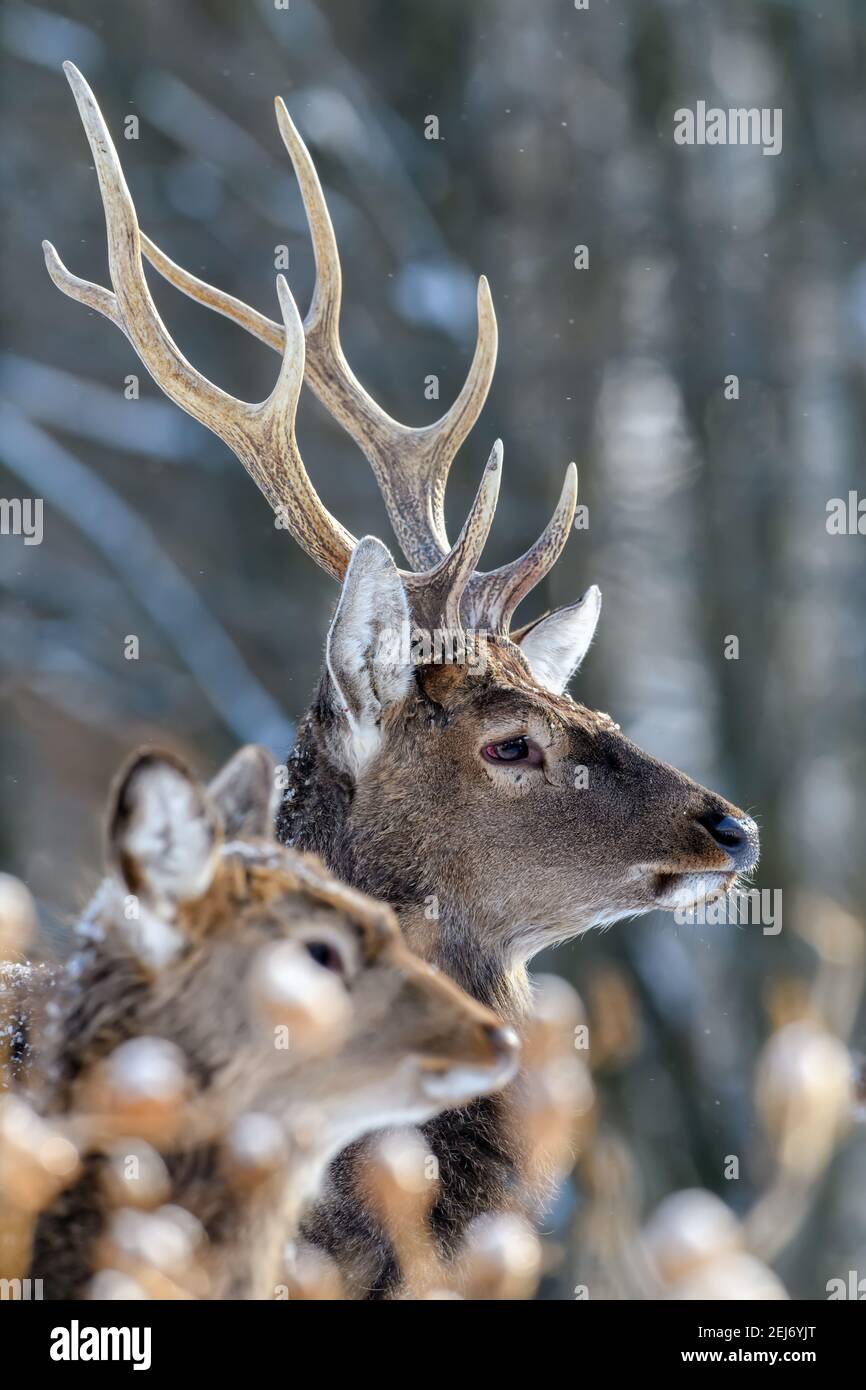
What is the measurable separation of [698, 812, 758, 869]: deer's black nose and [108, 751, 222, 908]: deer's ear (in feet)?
5.74

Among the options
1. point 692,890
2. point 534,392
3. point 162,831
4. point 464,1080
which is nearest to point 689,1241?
point 464,1080

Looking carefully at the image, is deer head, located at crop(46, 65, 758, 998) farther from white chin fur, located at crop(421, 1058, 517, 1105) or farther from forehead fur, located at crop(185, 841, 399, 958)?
white chin fur, located at crop(421, 1058, 517, 1105)

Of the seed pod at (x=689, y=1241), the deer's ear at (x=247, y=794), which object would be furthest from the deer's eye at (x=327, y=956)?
the seed pod at (x=689, y=1241)

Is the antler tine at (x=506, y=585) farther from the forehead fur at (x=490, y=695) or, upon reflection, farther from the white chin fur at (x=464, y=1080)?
the white chin fur at (x=464, y=1080)

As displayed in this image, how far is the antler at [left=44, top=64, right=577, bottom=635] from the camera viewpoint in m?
4.60

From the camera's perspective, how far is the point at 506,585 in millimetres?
4910

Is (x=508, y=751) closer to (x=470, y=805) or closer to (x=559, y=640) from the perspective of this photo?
(x=470, y=805)

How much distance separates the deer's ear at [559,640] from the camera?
17.0 feet

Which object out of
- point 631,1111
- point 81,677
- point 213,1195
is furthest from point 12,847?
point 213,1195

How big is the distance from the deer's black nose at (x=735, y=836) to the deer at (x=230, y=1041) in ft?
4.75

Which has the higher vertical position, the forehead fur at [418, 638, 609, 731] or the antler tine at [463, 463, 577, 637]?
the antler tine at [463, 463, 577, 637]

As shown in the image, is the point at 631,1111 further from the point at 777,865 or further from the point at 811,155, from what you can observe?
the point at 811,155

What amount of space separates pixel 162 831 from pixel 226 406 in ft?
7.43

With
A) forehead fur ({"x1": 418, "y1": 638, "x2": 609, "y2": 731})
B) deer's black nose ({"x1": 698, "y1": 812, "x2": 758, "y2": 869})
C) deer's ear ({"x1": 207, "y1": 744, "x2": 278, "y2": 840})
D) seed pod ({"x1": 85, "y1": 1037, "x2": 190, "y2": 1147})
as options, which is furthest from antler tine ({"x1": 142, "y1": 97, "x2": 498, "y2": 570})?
seed pod ({"x1": 85, "y1": 1037, "x2": 190, "y2": 1147})
